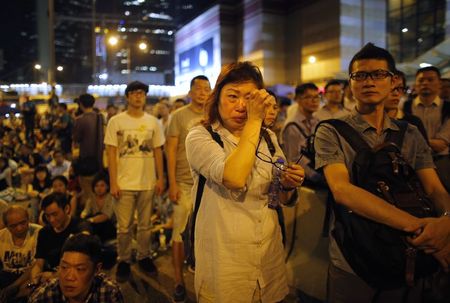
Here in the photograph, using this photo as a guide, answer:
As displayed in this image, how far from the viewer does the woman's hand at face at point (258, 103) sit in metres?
1.90

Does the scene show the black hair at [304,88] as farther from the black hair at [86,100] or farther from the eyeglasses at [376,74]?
the black hair at [86,100]

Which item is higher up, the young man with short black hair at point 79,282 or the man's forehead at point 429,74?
the man's forehead at point 429,74

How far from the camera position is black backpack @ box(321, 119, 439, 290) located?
1920 millimetres

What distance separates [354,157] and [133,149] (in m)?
3.14

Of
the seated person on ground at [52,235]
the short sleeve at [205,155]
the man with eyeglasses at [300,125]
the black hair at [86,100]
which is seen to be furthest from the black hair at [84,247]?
the black hair at [86,100]

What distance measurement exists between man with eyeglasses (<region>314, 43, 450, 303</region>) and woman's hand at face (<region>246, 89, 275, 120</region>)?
1.63 feet

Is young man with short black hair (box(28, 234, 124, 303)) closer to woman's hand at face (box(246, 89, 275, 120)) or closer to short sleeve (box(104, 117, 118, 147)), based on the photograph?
woman's hand at face (box(246, 89, 275, 120))

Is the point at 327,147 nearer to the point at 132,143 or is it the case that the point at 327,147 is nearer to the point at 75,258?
the point at 75,258

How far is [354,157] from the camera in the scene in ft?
6.98

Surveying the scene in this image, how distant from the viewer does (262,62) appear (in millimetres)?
22219

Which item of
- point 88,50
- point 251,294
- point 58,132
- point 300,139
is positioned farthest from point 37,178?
point 88,50

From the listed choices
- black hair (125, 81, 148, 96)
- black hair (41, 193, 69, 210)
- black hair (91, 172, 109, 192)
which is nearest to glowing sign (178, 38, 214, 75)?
black hair (91, 172, 109, 192)

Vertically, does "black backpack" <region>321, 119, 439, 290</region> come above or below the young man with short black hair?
above

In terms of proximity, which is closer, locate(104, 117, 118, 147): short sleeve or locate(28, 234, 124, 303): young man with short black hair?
locate(28, 234, 124, 303): young man with short black hair
